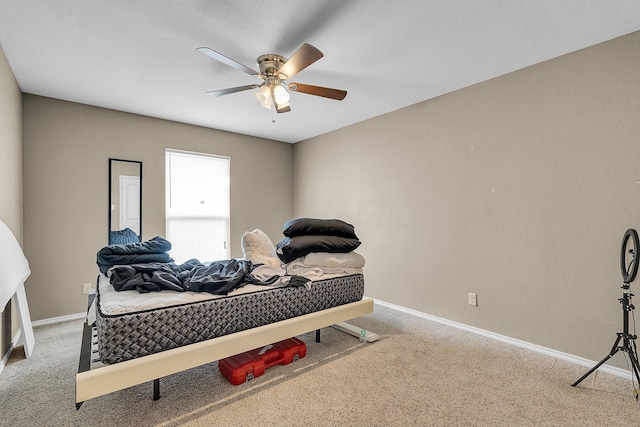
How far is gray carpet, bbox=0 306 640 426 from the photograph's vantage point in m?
1.69

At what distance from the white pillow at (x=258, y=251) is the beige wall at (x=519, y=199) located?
1710mm

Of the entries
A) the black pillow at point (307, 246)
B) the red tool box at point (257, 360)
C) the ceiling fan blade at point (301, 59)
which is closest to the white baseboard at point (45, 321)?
the red tool box at point (257, 360)

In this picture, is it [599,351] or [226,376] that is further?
[599,351]

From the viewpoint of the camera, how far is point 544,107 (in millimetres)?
2537

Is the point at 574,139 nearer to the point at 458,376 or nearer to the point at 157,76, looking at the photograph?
the point at 458,376

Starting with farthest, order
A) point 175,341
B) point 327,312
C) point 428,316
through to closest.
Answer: point 428,316
point 327,312
point 175,341

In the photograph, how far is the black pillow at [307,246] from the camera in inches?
99.7

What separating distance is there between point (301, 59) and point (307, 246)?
1395 mm

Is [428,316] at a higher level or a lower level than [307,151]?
lower

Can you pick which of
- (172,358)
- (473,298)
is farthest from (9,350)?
(473,298)

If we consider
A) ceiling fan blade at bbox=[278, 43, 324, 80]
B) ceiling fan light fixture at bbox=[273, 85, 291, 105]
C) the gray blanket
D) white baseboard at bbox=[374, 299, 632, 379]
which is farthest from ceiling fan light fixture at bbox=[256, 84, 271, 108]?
white baseboard at bbox=[374, 299, 632, 379]

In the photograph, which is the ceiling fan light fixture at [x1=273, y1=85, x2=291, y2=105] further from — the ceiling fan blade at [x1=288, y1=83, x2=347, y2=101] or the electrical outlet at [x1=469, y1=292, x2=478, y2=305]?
the electrical outlet at [x1=469, y1=292, x2=478, y2=305]

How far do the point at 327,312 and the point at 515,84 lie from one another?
2.58 meters

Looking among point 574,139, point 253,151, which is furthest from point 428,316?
point 253,151
